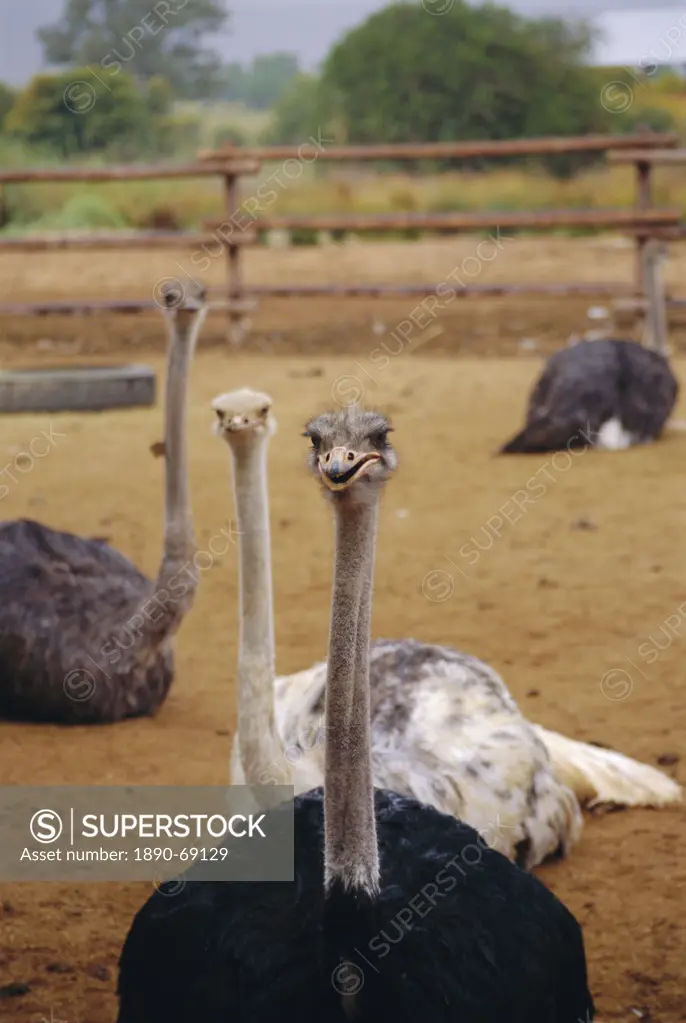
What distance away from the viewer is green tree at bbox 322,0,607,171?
31109mm

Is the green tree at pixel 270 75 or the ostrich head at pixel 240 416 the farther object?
the green tree at pixel 270 75

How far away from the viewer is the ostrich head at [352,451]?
2283 mm

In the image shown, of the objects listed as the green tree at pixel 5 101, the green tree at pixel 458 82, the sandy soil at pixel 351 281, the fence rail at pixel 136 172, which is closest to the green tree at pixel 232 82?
the green tree at pixel 458 82

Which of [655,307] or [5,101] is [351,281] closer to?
[655,307]

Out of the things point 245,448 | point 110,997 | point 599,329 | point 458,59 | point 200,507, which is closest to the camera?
point 110,997

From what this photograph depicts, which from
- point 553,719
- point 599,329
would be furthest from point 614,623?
point 599,329

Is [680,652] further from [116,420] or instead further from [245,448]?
[116,420]

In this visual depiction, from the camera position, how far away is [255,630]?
3441 mm

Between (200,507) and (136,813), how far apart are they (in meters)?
3.26

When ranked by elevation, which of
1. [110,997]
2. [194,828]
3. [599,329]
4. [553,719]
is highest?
[599,329]

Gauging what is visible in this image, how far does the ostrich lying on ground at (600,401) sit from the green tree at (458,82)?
860 inches

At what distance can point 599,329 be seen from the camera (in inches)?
512

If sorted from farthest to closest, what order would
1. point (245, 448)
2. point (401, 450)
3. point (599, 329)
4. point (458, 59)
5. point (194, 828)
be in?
point (458, 59) < point (599, 329) < point (401, 450) < point (194, 828) < point (245, 448)
